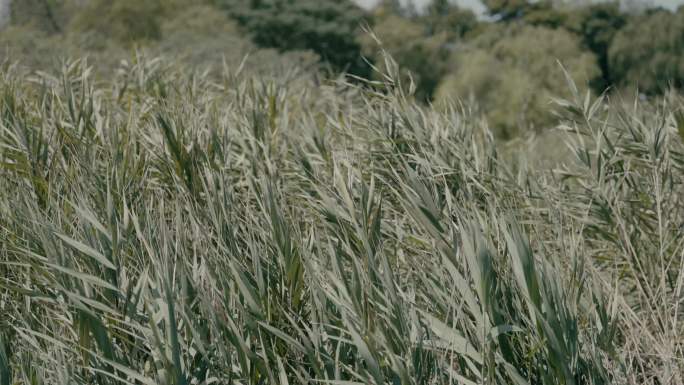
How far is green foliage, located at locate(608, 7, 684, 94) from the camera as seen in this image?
3625 centimetres

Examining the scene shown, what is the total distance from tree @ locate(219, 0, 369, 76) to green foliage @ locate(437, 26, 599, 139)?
10144 mm

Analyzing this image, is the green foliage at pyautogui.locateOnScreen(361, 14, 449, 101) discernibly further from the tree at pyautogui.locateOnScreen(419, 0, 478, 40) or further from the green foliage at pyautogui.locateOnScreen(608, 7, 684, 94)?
the green foliage at pyautogui.locateOnScreen(608, 7, 684, 94)

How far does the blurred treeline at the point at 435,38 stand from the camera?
27938 millimetres

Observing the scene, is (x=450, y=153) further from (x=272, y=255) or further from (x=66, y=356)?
(x=66, y=356)

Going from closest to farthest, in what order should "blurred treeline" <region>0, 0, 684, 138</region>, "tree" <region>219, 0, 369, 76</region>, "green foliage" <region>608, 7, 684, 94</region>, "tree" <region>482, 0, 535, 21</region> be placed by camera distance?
"blurred treeline" <region>0, 0, 684, 138</region>, "green foliage" <region>608, 7, 684, 94</region>, "tree" <region>219, 0, 369, 76</region>, "tree" <region>482, 0, 535, 21</region>

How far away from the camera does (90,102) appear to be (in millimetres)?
5020

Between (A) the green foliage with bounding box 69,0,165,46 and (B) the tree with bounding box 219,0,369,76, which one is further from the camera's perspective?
(B) the tree with bounding box 219,0,369,76

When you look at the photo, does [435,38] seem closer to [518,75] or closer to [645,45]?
[645,45]

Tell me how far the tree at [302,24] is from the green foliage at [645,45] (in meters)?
14.2

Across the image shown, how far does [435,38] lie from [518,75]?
1696cm

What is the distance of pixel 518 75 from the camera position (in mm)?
27312

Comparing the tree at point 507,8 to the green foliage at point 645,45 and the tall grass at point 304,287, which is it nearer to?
the green foliage at point 645,45

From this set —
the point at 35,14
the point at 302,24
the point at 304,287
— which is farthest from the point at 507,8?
the point at 304,287

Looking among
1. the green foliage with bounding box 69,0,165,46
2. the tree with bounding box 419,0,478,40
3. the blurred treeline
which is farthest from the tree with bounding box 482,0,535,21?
the green foliage with bounding box 69,0,165,46
